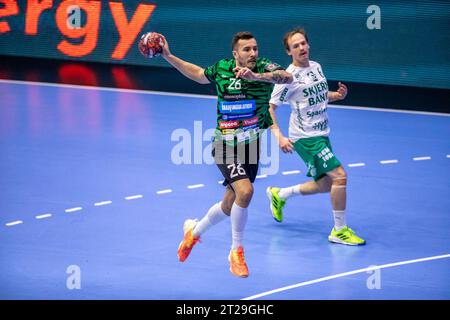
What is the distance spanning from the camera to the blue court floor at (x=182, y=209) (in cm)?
1023

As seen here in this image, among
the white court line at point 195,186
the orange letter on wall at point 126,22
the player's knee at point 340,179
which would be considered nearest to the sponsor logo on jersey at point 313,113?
the player's knee at point 340,179

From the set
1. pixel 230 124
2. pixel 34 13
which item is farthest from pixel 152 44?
pixel 34 13

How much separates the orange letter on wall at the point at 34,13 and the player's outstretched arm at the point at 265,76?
12.9m

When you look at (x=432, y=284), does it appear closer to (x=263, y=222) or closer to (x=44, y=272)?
(x=263, y=222)

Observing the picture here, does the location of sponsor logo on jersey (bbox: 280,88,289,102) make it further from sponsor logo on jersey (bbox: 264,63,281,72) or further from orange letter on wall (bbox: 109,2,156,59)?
orange letter on wall (bbox: 109,2,156,59)

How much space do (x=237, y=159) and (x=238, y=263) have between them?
1056 mm

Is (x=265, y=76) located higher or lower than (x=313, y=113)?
higher

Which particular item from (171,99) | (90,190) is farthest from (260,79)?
(171,99)

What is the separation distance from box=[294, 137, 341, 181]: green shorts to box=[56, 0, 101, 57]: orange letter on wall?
10985 millimetres

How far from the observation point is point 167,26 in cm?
2127

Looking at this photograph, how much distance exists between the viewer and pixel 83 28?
71.1 ft

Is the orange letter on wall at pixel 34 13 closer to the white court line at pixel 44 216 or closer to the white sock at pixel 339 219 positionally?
the white court line at pixel 44 216

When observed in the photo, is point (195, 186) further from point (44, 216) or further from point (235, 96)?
point (235, 96)

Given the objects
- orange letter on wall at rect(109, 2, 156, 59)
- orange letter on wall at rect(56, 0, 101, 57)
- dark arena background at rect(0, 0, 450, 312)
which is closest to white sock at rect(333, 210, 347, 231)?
dark arena background at rect(0, 0, 450, 312)
